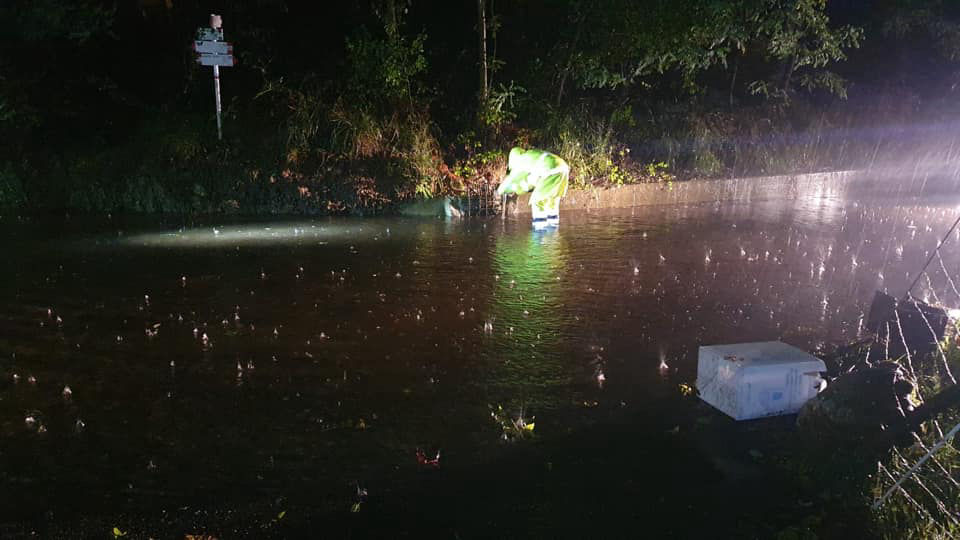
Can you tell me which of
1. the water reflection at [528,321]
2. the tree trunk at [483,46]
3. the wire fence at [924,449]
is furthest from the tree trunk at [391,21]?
the wire fence at [924,449]

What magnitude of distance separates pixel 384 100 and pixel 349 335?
859cm

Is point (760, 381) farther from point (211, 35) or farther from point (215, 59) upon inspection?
point (211, 35)

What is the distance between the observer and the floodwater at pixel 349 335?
420 centimetres

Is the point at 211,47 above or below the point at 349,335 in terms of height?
above

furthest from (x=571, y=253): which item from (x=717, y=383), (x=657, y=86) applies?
(x=657, y=86)

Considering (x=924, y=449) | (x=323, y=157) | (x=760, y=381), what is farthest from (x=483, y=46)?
(x=924, y=449)

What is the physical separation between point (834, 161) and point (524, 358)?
1464 cm

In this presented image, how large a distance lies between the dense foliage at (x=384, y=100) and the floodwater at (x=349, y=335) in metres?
2.02

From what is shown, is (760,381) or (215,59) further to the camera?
(215,59)

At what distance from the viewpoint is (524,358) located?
5828 mm

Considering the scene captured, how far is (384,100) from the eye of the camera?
1409 cm

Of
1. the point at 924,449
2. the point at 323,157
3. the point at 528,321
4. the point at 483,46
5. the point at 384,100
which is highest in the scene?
the point at 483,46

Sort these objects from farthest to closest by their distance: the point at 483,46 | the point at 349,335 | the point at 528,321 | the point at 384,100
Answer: the point at 384,100 < the point at 483,46 < the point at 528,321 < the point at 349,335

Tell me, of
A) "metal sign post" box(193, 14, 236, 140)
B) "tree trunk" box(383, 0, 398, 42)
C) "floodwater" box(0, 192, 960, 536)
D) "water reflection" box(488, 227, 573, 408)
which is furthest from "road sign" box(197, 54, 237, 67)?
"water reflection" box(488, 227, 573, 408)
